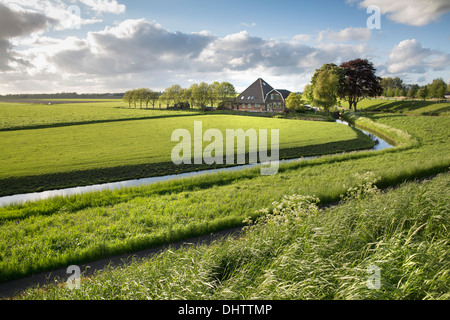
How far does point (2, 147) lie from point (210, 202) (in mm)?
27611

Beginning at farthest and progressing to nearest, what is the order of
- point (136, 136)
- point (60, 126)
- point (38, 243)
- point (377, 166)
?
1. point (60, 126)
2. point (136, 136)
3. point (377, 166)
4. point (38, 243)

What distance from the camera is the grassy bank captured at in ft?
13.8

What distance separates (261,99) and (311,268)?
251 ft

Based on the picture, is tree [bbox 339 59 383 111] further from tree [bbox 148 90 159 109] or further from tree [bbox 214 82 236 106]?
tree [bbox 148 90 159 109]

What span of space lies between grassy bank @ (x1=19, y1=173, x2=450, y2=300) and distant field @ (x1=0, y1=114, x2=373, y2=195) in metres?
15.3

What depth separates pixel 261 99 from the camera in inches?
3051

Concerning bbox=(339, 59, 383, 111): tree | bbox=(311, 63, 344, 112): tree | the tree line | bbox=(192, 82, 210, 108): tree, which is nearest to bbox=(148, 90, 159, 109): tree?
the tree line

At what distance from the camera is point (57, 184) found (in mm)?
17781

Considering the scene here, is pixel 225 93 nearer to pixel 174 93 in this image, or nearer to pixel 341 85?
pixel 174 93

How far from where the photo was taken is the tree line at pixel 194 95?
87.3 meters

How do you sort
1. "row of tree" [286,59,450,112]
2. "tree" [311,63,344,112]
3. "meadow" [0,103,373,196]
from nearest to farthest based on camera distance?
"meadow" [0,103,373,196]
"tree" [311,63,344,112]
"row of tree" [286,59,450,112]

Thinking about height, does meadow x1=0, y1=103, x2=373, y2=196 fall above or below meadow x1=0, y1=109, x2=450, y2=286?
above
